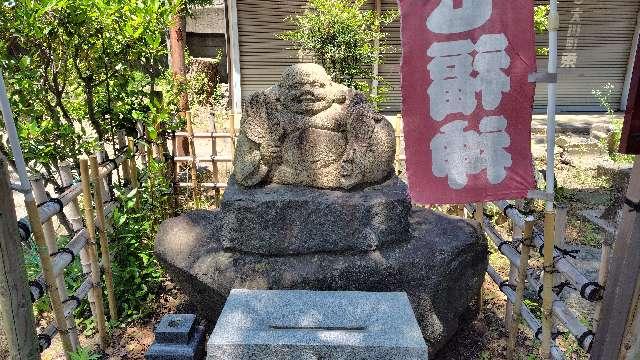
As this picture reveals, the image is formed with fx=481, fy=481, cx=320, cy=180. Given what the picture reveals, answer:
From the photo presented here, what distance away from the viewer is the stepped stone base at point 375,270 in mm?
3498

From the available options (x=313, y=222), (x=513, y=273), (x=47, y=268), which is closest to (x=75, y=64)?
(x=47, y=268)

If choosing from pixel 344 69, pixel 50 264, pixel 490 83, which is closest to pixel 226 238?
pixel 50 264

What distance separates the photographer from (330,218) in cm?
365

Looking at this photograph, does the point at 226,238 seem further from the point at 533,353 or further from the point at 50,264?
the point at 533,353

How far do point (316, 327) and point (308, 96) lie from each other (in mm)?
1895

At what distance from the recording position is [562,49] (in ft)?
34.7

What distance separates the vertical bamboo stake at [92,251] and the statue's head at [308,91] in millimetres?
1644

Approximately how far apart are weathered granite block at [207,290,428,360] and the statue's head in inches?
60.7

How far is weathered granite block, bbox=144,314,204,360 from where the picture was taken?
3.38m

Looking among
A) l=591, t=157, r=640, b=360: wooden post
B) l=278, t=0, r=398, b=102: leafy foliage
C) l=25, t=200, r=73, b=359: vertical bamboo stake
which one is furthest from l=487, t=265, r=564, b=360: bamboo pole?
l=278, t=0, r=398, b=102: leafy foliage

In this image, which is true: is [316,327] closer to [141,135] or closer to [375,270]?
[375,270]

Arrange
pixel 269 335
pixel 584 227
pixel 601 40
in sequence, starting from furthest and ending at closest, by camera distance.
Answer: pixel 601 40
pixel 584 227
pixel 269 335

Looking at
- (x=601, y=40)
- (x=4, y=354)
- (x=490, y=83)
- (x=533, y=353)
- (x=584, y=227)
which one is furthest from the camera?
(x=601, y=40)

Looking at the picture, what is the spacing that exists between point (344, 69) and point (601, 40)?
718cm
